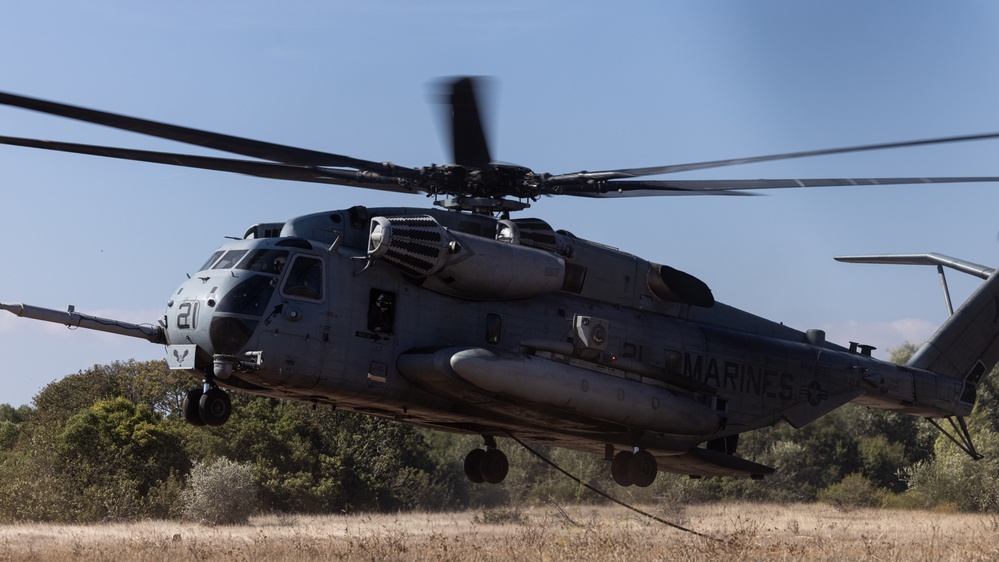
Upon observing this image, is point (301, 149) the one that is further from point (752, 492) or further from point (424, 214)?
point (752, 492)

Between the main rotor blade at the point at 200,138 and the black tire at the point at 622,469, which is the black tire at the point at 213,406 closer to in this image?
the main rotor blade at the point at 200,138

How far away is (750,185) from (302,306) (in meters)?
5.94

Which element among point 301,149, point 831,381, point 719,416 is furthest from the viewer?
point 831,381

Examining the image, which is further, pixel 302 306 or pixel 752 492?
pixel 752 492

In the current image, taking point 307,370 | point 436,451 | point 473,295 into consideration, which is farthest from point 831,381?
point 436,451

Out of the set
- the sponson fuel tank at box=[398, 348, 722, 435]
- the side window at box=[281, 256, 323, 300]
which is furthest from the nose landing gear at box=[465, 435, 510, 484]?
the side window at box=[281, 256, 323, 300]

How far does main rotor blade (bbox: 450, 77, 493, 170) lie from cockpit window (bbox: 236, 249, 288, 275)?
255cm

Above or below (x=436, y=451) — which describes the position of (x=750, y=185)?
above

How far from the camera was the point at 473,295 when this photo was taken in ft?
49.3

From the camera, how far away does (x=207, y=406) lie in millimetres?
13383

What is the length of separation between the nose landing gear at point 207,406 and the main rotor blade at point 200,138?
2.98m

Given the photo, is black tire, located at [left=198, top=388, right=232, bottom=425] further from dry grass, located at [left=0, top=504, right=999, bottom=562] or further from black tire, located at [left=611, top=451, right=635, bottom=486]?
black tire, located at [left=611, top=451, right=635, bottom=486]

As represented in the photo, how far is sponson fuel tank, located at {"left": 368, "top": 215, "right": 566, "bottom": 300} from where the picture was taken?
14.2m

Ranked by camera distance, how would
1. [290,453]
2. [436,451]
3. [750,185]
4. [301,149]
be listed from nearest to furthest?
[301,149] < [750,185] < [290,453] < [436,451]
